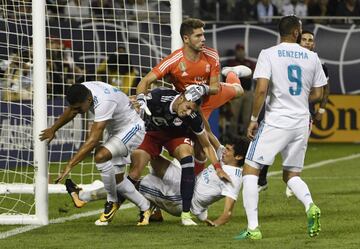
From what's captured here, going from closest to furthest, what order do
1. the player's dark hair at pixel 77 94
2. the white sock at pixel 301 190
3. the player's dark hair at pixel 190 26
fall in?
the white sock at pixel 301 190 → the player's dark hair at pixel 77 94 → the player's dark hair at pixel 190 26

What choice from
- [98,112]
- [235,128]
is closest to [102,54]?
[98,112]

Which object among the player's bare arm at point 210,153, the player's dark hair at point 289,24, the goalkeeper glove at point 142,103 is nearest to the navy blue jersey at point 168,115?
the player's bare arm at point 210,153

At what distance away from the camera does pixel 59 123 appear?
1219cm

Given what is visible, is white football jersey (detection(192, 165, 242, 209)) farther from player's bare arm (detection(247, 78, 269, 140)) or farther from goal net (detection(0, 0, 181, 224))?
goal net (detection(0, 0, 181, 224))

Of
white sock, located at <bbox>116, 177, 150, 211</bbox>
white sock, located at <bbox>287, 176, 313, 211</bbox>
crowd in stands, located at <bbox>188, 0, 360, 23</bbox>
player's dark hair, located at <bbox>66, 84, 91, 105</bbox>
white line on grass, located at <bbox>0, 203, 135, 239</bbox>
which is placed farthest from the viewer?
crowd in stands, located at <bbox>188, 0, 360, 23</bbox>

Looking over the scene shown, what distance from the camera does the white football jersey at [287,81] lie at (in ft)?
36.3

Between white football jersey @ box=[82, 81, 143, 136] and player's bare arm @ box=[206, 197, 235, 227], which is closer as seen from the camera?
white football jersey @ box=[82, 81, 143, 136]

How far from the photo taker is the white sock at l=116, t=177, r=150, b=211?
12.5 meters

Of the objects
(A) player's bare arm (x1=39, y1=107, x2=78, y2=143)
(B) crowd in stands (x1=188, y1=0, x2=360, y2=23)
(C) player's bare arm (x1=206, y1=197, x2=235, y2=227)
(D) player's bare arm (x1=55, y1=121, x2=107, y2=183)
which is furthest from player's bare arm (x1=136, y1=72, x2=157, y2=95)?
(B) crowd in stands (x1=188, y1=0, x2=360, y2=23)

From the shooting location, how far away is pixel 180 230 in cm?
1212

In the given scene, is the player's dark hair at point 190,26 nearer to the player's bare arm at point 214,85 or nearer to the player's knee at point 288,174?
the player's bare arm at point 214,85

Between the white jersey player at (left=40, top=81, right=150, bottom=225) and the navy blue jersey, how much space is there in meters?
0.20

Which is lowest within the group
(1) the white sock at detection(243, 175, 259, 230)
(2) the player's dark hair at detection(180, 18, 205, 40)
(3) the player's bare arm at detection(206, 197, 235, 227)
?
(3) the player's bare arm at detection(206, 197, 235, 227)

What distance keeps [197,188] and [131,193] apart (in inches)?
26.6
